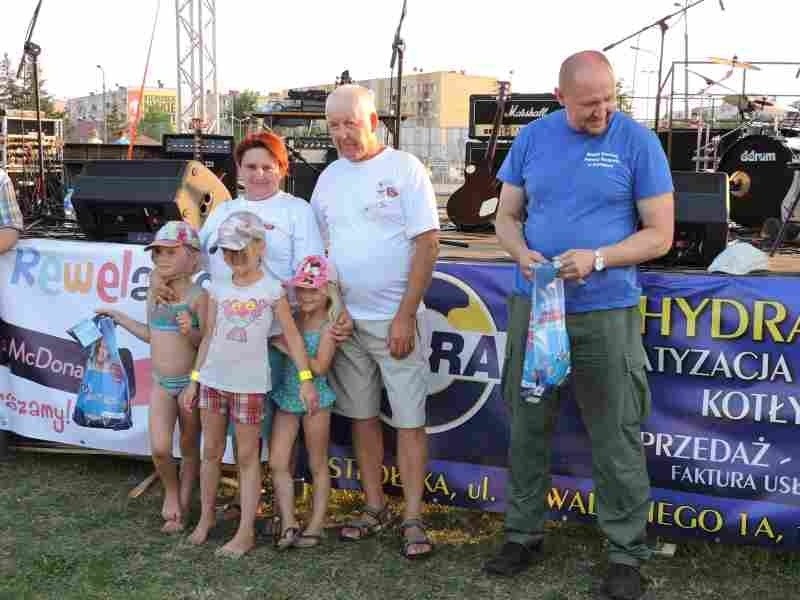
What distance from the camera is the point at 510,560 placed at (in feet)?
10.1

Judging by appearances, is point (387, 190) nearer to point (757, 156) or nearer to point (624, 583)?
point (624, 583)

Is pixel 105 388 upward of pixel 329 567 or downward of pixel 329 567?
upward

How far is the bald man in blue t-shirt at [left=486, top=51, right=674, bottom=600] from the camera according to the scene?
106 inches

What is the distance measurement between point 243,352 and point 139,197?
222 cm

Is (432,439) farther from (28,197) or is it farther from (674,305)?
(28,197)

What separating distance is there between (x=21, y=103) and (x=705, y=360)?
26425 millimetres

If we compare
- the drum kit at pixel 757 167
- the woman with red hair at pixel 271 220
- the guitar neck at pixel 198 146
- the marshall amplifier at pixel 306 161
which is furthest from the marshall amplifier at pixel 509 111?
the woman with red hair at pixel 271 220

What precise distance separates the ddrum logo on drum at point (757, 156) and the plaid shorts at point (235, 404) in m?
9.20

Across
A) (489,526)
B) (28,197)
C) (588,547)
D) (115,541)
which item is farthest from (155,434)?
(28,197)

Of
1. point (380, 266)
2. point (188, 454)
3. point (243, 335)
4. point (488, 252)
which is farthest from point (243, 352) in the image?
point (488, 252)

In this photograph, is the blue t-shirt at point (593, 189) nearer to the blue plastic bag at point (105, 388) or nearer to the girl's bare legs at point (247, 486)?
the girl's bare legs at point (247, 486)

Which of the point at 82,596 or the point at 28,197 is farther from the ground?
the point at 28,197

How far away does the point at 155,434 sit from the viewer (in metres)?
3.50

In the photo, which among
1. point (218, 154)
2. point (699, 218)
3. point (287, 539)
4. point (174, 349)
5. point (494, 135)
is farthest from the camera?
point (494, 135)
